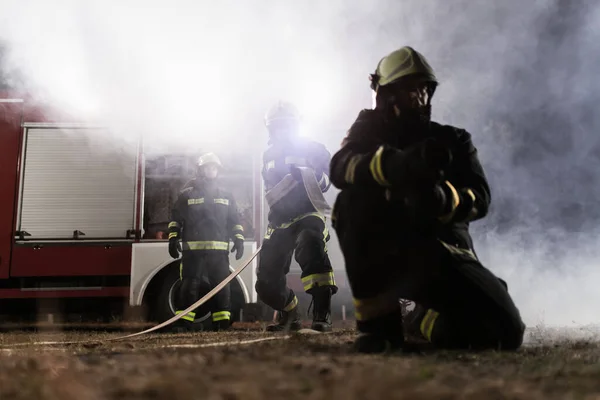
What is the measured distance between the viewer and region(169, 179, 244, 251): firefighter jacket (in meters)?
5.17

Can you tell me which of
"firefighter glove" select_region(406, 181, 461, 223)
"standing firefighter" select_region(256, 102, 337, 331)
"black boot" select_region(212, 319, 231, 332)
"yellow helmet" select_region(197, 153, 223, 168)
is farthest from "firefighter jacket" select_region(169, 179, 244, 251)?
"firefighter glove" select_region(406, 181, 461, 223)

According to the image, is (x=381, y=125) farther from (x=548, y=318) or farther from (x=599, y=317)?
(x=599, y=317)

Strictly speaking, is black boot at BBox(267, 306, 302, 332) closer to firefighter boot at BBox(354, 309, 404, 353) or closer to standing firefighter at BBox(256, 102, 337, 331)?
standing firefighter at BBox(256, 102, 337, 331)

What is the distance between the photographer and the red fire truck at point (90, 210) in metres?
5.64

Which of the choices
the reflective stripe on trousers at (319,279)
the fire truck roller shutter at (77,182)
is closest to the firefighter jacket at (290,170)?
the reflective stripe on trousers at (319,279)

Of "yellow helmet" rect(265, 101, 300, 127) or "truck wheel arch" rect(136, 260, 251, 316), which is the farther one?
"truck wheel arch" rect(136, 260, 251, 316)

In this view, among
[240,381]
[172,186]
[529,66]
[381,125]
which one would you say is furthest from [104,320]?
[529,66]

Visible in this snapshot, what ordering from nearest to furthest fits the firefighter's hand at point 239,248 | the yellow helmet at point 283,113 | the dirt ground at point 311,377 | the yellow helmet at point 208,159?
the dirt ground at point 311,377 < the yellow helmet at point 283,113 < the firefighter's hand at point 239,248 < the yellow helmet at point 208,159

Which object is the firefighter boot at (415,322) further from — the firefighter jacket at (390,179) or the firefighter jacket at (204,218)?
the firefighter jacket at (204,218)

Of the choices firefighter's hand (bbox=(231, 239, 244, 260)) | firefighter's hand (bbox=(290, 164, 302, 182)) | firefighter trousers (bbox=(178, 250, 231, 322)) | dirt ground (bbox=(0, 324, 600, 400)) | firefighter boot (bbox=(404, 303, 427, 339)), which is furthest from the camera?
firefighter's hand (bbox=(231, 239, 244, 260))

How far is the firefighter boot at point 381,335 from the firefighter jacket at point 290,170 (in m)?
1.96

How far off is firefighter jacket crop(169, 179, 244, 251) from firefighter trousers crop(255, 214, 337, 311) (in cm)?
113

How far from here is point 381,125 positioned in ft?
7.66

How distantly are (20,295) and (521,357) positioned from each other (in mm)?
5513
